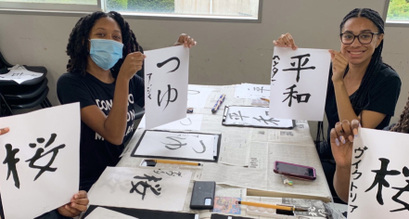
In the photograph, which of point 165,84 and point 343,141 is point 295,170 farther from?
point 165,84

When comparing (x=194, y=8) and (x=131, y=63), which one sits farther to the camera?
(x=194, y=8)

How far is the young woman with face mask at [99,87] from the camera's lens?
4.36 feet

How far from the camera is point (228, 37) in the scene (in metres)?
2.73

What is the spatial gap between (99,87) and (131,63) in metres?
0.23

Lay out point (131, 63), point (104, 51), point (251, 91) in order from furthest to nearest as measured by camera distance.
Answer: point (251, 91)
point (104, 51)
point (131, 63)

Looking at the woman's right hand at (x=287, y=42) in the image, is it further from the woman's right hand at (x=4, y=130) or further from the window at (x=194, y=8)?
the window at (x=194, y=8)

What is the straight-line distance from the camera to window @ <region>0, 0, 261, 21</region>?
273 cm

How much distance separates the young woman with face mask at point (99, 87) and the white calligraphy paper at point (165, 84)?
0.19 ft

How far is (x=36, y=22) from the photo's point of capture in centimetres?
280

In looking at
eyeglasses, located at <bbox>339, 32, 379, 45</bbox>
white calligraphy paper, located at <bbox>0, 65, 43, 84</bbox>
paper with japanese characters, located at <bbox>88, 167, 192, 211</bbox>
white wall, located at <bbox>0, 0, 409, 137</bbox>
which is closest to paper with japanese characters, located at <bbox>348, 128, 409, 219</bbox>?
paper with japanese characters, located at <bbox>88, 167, 192, 211</bbox>

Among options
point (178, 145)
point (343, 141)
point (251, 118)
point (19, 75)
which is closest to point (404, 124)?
point (343, 141)

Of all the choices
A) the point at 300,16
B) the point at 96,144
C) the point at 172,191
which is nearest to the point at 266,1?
the point at 300,16

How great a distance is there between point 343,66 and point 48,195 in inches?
45.3

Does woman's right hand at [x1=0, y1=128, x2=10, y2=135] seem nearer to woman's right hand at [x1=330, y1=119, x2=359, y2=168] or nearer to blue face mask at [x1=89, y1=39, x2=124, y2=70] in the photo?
blue face mask at [x1=89, y1=39, x2=124, y2=70]
